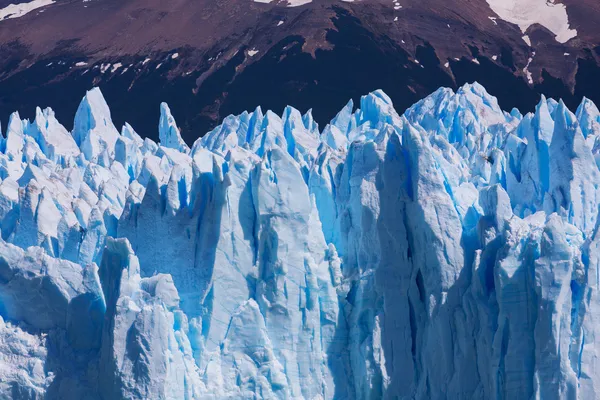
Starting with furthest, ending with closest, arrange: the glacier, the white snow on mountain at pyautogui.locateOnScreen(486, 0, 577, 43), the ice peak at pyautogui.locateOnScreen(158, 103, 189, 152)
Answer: the white snow on mountain at pyautogui.locateOnScreen(486, 0, 577, 43), the ice peak at pyautogui.locateOnScreen(158, 103, 189, 152), the glacier

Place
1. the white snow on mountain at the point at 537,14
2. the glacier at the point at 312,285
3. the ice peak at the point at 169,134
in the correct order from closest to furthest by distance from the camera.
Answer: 1. the glacier at the point at 312,285
2. the ice peak at the point at 169,134
3. the white snow on mountain at the point at 537,14

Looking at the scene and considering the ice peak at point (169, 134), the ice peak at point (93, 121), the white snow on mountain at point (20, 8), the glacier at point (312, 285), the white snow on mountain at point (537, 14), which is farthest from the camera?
the white snow on mountain at point (20, 8)

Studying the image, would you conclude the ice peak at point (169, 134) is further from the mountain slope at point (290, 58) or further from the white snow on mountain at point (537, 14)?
the white snow on mountain at point (537, 14)

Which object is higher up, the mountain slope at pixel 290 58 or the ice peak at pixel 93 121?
the mountain slope at pixel 290 58

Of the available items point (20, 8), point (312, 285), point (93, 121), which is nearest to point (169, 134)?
point (93, 121)

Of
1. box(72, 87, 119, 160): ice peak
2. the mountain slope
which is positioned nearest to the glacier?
box(72, 87, 119, 160): ice peak

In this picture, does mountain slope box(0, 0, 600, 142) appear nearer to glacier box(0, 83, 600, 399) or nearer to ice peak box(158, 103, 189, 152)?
ice peak box(158, 103, 189, 152)

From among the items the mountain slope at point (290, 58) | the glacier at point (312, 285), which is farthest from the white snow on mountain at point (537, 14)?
the glacier at point (312, 285)
